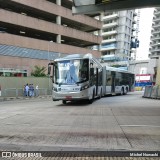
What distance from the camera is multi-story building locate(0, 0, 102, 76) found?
33.9 m

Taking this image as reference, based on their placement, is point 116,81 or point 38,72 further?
point 38,72

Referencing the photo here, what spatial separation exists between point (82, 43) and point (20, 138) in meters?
45.9

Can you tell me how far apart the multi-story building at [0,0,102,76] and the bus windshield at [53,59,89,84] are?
18.9 meters

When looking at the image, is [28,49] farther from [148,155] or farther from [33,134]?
[148,155]

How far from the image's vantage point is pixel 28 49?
36.8 metres

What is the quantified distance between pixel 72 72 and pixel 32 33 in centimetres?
2857

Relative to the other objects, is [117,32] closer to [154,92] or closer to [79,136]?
[154,92]

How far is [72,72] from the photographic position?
15.7m

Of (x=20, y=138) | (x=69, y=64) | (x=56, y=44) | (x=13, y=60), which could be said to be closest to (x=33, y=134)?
(x=20, y=138)

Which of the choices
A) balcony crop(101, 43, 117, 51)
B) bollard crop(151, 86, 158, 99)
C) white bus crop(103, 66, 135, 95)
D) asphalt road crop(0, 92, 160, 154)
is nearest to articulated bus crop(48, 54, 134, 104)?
asphalt road crop(0, 92, 160, 154)

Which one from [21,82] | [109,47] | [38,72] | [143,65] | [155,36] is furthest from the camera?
[155,36]

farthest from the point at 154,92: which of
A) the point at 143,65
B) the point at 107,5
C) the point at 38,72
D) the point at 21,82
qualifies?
the point at 143,65

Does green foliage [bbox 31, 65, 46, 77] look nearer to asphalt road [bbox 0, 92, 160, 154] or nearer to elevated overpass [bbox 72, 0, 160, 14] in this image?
elevated overpass [bbox 72, 0, 160, 14]

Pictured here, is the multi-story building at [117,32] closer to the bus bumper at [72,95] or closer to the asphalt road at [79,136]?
the bus bumper at [72,95]
